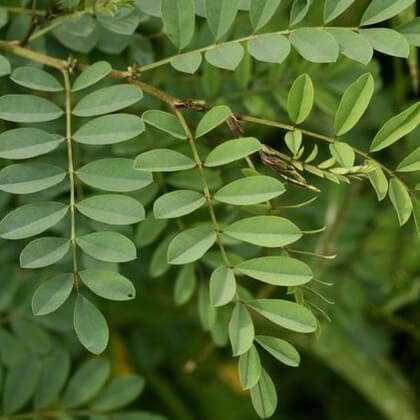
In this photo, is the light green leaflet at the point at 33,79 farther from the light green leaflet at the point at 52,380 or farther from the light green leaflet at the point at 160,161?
the light green leaflet at the point at 52,380

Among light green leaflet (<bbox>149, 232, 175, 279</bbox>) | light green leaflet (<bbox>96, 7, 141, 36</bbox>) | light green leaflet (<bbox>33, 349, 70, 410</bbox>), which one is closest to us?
light green leaflet (<bbox>96, 7, 141, 36</bbox>)

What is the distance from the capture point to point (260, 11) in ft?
3.13

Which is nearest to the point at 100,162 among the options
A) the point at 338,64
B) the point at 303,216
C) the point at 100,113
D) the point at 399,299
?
the point at 100,113

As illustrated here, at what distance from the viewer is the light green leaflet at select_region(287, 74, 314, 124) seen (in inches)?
35.7

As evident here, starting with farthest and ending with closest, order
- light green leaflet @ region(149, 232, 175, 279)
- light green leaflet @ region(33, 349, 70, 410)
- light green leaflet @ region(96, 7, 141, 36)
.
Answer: light green leaflet @ region(33, 349, 70, 410), light green leaflet @ region(149, 232, 175, 279), light green leaflet @ region(96, 7, 141, 36)

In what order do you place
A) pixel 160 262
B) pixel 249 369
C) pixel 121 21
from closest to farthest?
pixel 249 369 < pixel 121 21 < pixel 160 262

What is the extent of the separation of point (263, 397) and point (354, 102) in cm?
31

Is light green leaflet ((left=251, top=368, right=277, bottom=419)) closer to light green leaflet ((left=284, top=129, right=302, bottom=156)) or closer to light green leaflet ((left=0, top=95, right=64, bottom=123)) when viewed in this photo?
light green leaflet ((left=284, top=129, right=302, bottom=156))

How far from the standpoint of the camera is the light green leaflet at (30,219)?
2.92 feet

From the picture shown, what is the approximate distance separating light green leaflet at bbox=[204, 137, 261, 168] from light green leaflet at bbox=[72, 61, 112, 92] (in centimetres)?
14

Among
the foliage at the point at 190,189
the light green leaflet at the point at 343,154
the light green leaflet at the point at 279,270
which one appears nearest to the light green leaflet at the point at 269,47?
the foliage at the point at 190,189

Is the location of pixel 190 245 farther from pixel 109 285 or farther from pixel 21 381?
pixel 21 381

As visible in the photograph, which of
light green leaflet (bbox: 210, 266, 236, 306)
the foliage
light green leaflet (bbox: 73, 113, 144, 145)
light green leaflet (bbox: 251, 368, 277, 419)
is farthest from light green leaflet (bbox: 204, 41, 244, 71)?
light green leaflet (bbox: 251, 368, 277, 419)

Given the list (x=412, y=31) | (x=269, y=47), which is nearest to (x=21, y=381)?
(x=269, y=47)
